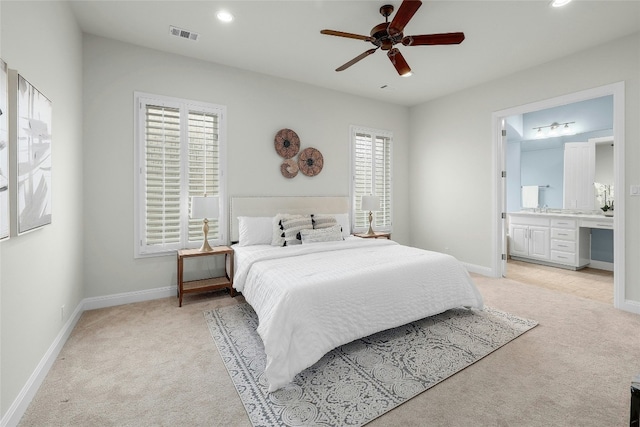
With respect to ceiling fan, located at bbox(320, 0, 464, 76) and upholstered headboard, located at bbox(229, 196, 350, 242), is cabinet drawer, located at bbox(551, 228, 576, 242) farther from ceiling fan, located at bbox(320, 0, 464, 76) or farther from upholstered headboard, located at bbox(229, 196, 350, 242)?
ceiling fan, located at bbox(320, 0, 464, 76)

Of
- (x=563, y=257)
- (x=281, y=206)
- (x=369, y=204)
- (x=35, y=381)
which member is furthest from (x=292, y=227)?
(x=563, y=257)

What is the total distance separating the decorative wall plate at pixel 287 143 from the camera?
4312 millimetres

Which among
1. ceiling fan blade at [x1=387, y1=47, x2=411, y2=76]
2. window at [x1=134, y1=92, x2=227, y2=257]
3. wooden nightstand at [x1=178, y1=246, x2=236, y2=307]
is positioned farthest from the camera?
window at [x1=134, y1=92, x2=227, y2=257]

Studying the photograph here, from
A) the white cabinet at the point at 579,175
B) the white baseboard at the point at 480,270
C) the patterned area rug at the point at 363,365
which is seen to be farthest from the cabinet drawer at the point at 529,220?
the patterned area rug at the point at 363,365

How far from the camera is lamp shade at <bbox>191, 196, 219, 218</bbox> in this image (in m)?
3.38

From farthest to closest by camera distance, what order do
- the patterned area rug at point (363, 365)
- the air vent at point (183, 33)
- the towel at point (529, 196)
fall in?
1. the towel at point (529, 196)
2. the air vent at point (183, 33)
3. the patterned area rug at point (363, 365)

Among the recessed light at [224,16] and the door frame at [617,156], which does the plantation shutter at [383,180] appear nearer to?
the door frame at [617,156]

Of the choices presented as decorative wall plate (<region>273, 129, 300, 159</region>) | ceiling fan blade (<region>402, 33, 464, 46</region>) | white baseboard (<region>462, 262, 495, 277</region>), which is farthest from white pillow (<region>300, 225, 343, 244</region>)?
white baseboard (<region>462, 262, 495, 277</region>)

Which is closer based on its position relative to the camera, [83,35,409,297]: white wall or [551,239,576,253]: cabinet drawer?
[83,35,409,297]: white wall

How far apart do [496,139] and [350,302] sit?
3.68 m

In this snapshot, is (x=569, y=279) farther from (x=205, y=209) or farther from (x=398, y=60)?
(x=205, y=209)

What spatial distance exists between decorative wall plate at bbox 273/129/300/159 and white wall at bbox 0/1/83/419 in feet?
7.34

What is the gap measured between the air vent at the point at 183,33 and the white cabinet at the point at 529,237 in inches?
238

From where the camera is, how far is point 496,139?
446cm
